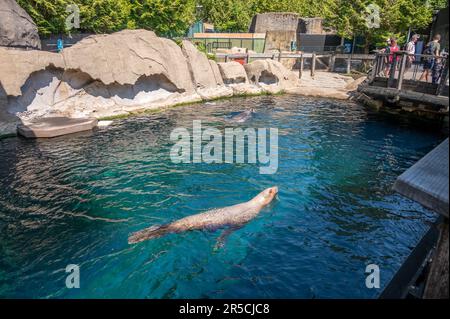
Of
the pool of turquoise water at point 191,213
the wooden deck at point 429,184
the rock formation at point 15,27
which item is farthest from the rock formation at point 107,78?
the wooden deck at point 429,184

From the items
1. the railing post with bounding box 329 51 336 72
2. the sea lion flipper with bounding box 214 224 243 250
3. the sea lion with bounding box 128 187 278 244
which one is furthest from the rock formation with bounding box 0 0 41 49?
the railing post with bounding box 329 51 336 72

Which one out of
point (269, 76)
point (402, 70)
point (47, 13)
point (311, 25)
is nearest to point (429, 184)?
point (402, 70)

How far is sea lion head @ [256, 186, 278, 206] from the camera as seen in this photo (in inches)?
347

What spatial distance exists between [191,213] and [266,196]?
77.1 inches

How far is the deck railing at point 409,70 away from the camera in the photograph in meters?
14.2

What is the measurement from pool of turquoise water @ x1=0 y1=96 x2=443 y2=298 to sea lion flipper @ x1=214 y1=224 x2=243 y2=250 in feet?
0.32

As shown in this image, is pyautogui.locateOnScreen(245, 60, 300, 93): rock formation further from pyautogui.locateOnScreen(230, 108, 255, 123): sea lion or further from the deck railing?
the deck railing

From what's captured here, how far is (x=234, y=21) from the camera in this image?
48.6 m

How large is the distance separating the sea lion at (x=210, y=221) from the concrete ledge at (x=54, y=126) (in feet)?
29.5

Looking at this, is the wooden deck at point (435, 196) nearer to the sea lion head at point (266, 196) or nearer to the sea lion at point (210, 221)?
the sea lion at point (210, 221)

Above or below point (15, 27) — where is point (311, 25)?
above

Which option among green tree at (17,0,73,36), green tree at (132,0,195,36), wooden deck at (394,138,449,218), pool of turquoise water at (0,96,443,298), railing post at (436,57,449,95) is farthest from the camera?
green tree at (132,0,195,36)

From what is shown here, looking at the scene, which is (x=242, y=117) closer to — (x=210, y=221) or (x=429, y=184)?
(x=210, y=221)

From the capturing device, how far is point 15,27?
64.1 ft
